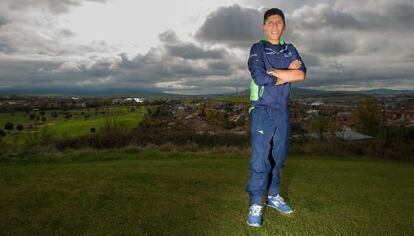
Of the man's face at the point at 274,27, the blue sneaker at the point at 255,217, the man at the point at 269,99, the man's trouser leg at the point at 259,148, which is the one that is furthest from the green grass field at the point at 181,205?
the man's face at the point at 274,27

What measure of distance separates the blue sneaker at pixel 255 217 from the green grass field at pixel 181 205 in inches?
3.0

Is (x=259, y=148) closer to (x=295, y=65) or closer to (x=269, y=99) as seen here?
(x=269, y=99)

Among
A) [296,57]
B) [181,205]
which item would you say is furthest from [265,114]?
[181,205]

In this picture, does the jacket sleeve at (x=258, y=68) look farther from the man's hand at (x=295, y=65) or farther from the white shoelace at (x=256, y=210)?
the white shoelace at (x=256, y=210)

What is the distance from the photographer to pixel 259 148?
418 centimetres

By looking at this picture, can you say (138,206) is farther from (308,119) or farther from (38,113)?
(38,113)

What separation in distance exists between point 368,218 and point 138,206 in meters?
2.64

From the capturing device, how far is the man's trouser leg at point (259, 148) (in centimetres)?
417

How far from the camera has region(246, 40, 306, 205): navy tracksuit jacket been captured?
417cm

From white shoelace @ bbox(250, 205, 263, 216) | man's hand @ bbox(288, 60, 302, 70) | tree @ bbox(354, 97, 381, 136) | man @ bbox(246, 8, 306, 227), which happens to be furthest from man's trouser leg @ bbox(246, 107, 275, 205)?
tree @ bbox(354, 97, 381, 136)

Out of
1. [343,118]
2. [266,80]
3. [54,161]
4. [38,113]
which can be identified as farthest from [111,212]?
[38,113]

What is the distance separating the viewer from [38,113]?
85.6 metres

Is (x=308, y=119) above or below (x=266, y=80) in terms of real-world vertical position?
below

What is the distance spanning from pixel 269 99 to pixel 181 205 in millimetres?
1673
